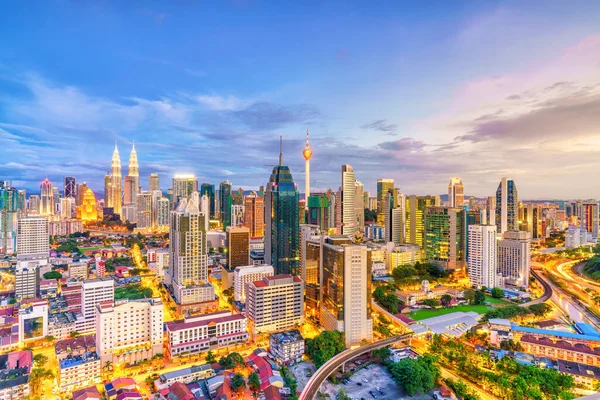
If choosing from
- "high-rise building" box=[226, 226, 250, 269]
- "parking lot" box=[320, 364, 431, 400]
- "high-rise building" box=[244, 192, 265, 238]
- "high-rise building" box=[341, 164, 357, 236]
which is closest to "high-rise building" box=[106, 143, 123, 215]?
"high-rise building" box=[244, 192, 265, 238]

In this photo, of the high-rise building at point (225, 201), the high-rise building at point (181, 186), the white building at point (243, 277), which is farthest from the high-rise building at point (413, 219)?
the high-rise building at point (181, 186)

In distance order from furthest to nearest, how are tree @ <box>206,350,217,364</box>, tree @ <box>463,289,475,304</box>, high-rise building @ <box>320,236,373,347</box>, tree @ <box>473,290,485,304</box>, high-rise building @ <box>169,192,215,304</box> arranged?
tree @ <box>463,289,475,304</box>
high-rise building @ <box>169,192,215,304</box>
tree @ <box>473,290,485,304</box>
high-rise building @ <box>320,236,373,347</box>
tree @ <box>206,350,217,364</box>

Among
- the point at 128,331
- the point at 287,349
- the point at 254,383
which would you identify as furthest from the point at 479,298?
the point at 128,331

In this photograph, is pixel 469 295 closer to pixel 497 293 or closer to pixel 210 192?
pixel 497 293

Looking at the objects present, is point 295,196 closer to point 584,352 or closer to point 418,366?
point 418,366

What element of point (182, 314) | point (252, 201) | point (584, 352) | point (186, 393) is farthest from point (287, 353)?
point (252, 201)

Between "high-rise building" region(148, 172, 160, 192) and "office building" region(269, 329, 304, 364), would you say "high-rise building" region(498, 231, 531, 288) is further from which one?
"high-rise building" region(148, 172, 160, 192)
